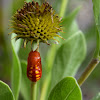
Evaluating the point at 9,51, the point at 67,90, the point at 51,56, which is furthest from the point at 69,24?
the point at 67,90

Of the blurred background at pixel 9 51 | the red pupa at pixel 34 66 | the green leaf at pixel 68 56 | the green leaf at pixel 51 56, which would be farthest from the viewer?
the blurred background at pixel 9 51

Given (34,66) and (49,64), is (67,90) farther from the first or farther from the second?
(49,64)

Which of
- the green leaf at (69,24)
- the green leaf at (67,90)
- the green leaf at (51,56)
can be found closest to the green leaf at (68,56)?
the green leaf at (51,56)

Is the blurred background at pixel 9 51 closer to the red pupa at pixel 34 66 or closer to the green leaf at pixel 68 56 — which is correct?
the green leaf at pixel 68 56

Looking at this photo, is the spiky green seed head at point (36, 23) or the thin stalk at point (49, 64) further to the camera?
the thin stalk at point (49, 64)

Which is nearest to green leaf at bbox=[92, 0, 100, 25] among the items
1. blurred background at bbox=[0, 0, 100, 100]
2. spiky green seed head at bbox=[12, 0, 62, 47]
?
spiky green seed head at bbox=[12, 0, 62, 47]

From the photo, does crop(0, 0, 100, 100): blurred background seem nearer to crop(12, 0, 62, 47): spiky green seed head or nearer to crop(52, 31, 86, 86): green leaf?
crop(52, 31, 86, 86): green leaf
